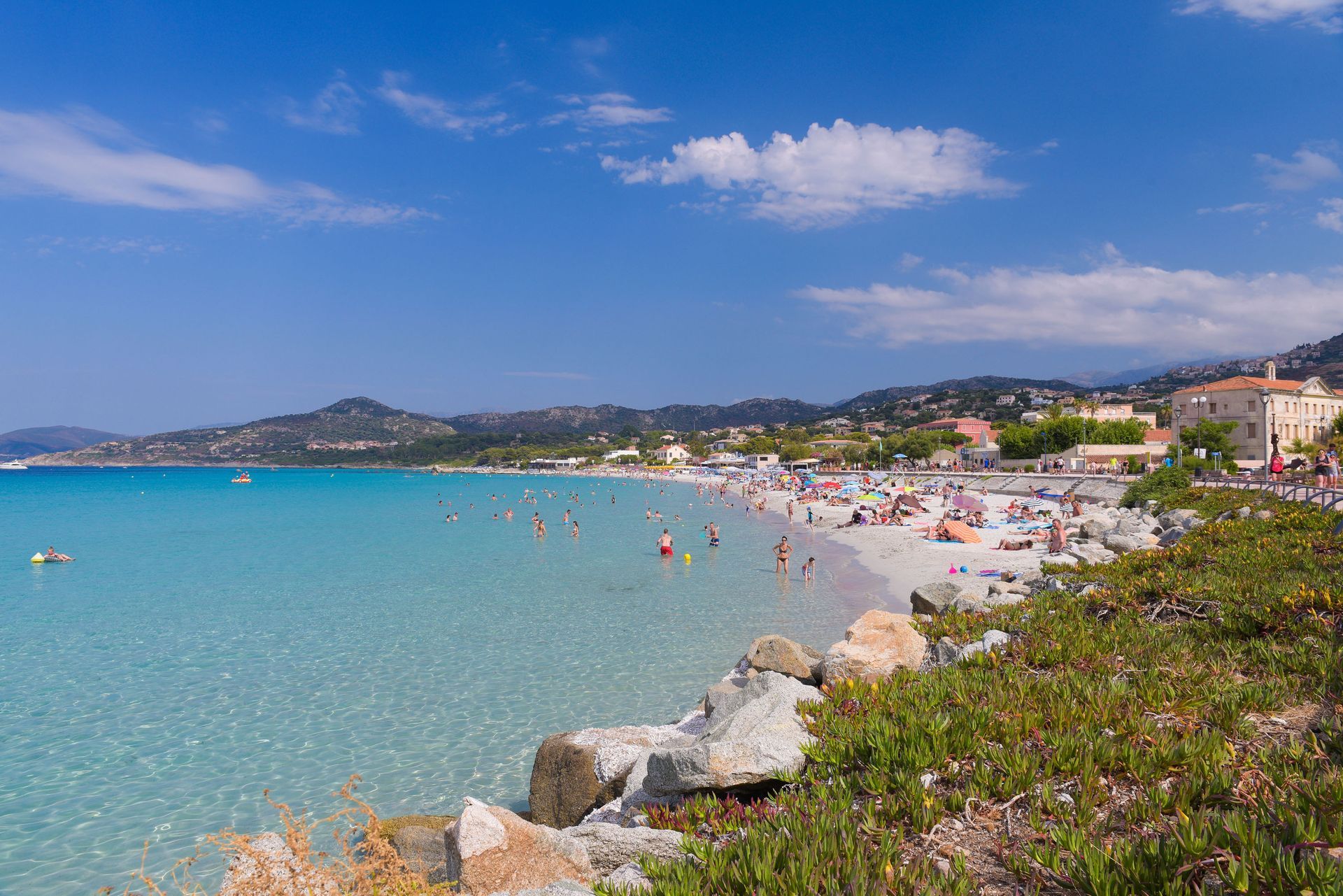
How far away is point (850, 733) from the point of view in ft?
15.7

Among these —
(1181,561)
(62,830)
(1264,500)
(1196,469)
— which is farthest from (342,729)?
(1196,469)

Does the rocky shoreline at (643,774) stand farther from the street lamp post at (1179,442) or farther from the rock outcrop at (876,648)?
the street lamp post at (1179,442)

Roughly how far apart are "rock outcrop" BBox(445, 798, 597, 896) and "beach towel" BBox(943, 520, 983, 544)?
29.5 metres

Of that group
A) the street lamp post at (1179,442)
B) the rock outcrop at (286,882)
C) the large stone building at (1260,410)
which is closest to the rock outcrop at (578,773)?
the rock outcrop at (286,882)

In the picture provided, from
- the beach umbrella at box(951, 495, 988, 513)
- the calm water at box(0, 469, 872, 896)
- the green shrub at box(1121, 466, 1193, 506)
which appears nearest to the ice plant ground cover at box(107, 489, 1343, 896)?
the calm water at box(0, 469, 872, 896)

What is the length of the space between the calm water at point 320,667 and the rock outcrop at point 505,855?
4.13 m

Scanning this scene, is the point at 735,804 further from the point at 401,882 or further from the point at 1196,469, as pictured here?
the point at 1196,469

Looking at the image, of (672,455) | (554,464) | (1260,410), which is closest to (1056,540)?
(1260,410)

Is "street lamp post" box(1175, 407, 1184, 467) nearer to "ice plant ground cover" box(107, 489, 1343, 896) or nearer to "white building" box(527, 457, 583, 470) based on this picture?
"ice plant ground cover" box(107, 489, 1343, 896)

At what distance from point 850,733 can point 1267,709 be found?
2.87 m

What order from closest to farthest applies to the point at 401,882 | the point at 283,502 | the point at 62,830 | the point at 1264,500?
the point at 401,882, the point at 62,830, the point at 1264,500, the point at 283,502

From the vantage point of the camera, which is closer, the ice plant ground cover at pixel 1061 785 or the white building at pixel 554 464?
the ice plant ground cover at pixel 1061 785

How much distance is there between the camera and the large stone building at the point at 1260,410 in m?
62.0

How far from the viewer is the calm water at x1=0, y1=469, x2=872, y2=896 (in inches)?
356
